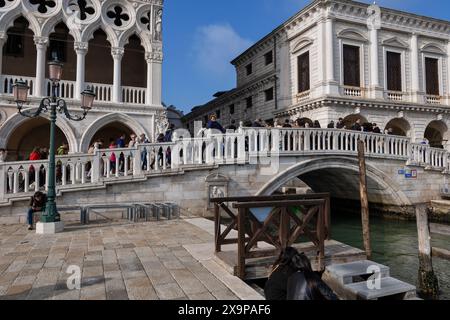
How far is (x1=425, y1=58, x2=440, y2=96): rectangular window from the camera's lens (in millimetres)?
21266

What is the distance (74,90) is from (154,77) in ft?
11.8

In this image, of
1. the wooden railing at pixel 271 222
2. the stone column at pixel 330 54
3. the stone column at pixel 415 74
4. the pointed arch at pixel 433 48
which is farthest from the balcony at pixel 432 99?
the wooden railing at pixel 271 222

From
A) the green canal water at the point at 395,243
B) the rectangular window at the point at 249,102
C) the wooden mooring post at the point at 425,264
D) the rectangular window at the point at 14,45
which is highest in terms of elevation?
the rectangular window at the point at 14,45

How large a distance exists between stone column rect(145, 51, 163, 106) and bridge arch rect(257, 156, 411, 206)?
734cm

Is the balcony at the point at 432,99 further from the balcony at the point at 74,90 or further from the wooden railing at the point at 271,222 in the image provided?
the wooden railing at the point at 271,222

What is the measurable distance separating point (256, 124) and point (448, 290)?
294 inches

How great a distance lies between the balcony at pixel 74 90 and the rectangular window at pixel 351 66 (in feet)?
38.4

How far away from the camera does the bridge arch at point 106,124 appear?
14.3 metres

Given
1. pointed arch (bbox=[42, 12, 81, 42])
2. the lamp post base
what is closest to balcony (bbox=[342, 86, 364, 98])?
pointed arch (bbox=[42, 12, 81, 42])

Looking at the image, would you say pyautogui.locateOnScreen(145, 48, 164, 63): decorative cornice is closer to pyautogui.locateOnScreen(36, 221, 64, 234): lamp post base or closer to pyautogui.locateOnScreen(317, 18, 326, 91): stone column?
pyautogui.locateOnScreen(317, 18, 326, 91): stone column

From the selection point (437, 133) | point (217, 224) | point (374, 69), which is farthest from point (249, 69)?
point (217, 224)

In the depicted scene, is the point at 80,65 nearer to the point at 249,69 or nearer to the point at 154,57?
the point at 154,57

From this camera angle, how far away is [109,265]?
5004 mm
